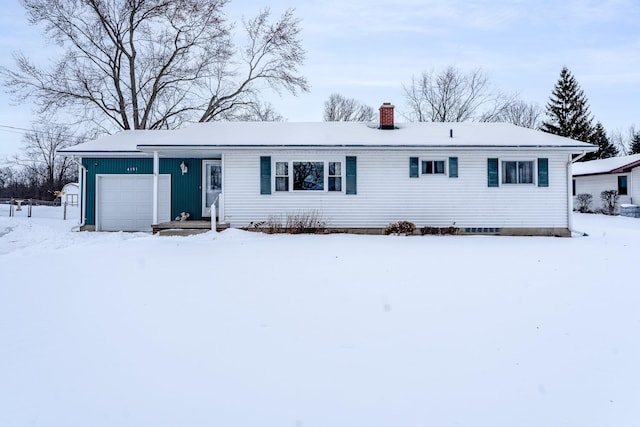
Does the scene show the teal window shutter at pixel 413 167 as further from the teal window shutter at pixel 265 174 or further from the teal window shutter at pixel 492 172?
the teal window shutter at pixel 265 174

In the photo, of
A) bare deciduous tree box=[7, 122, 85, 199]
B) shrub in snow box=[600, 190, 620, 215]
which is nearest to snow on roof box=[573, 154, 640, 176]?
shrub in snow box=[600, 190, 620, 215]

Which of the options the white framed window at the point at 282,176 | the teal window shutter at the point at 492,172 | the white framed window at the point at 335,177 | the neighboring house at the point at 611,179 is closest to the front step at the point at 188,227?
the white framed window at the point at 282,176

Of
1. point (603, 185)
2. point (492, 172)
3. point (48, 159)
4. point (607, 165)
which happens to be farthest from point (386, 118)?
point (48, 159)

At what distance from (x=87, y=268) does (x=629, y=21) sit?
1805cm

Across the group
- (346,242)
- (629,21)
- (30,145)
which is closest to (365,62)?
(629,21)

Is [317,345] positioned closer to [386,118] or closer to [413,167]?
[413,167]

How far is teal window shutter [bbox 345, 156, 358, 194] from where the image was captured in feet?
44.4

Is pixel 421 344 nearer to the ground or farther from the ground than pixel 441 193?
nearer to the ground

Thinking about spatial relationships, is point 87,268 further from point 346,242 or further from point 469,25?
point 469,25

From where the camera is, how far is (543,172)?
13.5m

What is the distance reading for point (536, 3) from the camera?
1455 centimetres

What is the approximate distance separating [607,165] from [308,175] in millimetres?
22141

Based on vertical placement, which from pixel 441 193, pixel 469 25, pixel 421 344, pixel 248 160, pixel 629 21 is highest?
pixel 469 25

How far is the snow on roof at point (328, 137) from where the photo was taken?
13.0 metres
